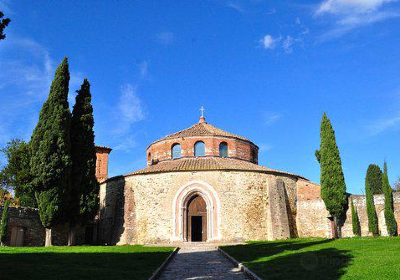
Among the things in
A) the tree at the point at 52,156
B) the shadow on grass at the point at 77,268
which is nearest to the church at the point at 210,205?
the tree at the point at 52,156

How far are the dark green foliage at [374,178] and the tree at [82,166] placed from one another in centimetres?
3268

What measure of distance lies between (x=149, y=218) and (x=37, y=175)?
858 cm

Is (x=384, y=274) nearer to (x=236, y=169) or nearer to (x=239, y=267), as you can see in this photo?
(x=239, y=267)

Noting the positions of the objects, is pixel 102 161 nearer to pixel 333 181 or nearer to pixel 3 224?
pixel 3 224

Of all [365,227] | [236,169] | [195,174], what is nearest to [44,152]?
[195,174]

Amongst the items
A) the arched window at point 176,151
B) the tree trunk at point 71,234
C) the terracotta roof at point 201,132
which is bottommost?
the tree trunk at point 71,234

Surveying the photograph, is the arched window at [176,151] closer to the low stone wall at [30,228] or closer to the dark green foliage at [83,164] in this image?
the dark green foliage at [83,164]

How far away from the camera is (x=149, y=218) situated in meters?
28.4

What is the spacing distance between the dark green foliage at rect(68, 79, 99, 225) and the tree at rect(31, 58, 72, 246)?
3.33 feet

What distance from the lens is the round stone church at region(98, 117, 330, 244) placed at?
90.7 feet

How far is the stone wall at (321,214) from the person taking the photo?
29.8 meters

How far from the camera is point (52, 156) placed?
24766 millimetres

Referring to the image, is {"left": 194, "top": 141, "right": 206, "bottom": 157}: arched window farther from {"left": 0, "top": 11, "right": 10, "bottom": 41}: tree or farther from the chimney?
{"left": 0, "top": 11, "right": 10, "bottom": 41}: tree

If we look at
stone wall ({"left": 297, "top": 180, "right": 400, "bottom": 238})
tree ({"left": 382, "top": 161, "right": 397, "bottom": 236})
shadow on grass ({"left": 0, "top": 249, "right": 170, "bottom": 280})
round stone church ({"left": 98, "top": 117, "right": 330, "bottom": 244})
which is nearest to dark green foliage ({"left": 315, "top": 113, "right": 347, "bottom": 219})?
stone wall ({"left": 297, "top": 180, "right": 400, "bottom": 238})
